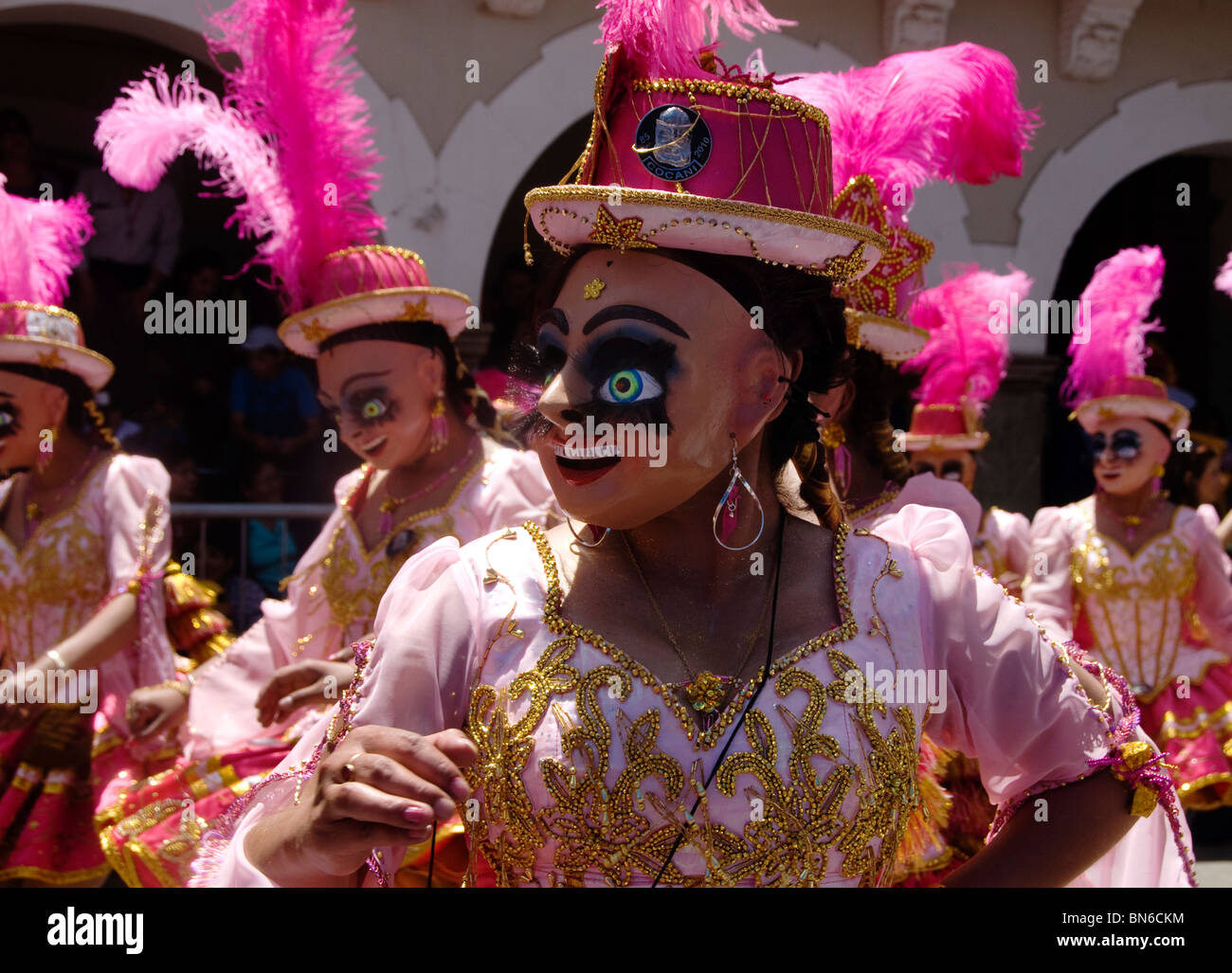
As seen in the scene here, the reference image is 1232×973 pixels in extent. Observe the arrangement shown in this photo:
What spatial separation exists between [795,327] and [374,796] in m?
0.98

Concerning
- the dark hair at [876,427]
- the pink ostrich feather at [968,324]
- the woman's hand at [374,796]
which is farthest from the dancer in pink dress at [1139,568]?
the woman's hand at [374,796]

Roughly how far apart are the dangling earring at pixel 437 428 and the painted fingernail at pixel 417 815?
271 cm

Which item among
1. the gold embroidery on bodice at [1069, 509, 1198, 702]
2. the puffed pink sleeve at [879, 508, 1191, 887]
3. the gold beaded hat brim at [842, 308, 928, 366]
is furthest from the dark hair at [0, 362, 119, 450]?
the gold embroidery on bodice at [1069, 509, 1198, 702]

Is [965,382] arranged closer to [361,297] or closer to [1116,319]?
[1116,319]

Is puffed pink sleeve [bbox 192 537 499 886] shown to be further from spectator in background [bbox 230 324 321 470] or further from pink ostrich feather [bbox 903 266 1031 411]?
spectator in background [bbox 230 324 321 470]

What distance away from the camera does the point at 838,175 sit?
324 centimetres

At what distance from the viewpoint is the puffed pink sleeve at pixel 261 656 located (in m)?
4.06

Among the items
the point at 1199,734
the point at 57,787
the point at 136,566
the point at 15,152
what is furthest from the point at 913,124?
the point at 15,152

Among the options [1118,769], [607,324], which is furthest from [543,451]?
[1118,769]

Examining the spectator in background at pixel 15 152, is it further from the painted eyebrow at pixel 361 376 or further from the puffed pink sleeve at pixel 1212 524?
the puffed pink sleeve at pixel 1212 524

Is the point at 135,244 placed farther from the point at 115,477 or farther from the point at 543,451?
the point at 543,451

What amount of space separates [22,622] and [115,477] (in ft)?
1.90

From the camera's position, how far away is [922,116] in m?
3.13

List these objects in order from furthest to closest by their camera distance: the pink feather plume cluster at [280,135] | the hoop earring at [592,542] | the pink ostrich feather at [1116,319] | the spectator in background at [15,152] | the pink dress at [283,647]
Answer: the spectator in background at [15,152], the pink ostrich feather at [1116,319], the pink feather plume cluster at [280,135], the pink dress at [283,647], the hoop earring at [592,542]
